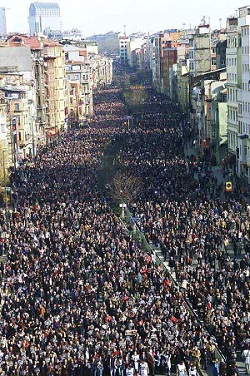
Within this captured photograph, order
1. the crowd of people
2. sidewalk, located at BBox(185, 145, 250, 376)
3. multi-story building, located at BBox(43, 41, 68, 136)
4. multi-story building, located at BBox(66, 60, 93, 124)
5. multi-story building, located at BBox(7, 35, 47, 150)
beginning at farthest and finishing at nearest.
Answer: multi-story building, located at BBox(66, 60, 93, 124) → multi-story building, located at BBox(43, 41, 68, 136) → multi-story building, located at BBox(7, 35, 47, 150) → the crowd of people → sidewalk, located at BBox(185, 145, 250, 376)

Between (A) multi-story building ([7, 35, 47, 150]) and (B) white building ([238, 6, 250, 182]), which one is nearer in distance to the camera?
(B) white building ([238, 6, 250, 182])

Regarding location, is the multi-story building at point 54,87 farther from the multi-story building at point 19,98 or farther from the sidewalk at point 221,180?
the sidewalk at point 221,180

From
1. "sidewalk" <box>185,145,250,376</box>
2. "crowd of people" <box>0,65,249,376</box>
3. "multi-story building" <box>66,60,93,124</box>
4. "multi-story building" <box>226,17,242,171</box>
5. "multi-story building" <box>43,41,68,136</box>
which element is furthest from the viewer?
"multi-story building" <box>66,60,93,124</box>

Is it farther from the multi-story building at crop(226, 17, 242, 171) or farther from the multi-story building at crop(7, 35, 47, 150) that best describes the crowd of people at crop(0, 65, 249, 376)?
the multi-story building at crop(7, 35, 47, 150)

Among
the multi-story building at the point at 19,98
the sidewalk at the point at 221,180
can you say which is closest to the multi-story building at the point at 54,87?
the multi-story building at the point at 19,98

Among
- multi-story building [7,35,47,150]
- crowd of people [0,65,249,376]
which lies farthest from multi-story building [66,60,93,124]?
crowd of people [0,65,249,376]

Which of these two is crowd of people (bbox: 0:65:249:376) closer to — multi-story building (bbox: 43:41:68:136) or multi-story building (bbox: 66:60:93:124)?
multi-story building (bbox: 43:41:68:136)

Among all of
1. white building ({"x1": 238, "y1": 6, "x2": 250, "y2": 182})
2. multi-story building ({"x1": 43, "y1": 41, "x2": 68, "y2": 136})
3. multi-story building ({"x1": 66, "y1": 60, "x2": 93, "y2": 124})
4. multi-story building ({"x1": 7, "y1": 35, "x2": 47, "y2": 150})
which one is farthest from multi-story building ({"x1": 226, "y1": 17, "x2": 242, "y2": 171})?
multi-story building ({"x1": 66, "y1": 60, "x2": 93, "y2": 124})

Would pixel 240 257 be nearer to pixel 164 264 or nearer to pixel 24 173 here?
pixel 164 264

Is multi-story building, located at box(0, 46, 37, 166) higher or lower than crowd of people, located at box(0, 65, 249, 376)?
higher

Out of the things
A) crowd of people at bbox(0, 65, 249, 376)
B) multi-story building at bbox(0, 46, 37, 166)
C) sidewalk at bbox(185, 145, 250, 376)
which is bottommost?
sidewalk at bbox(185, 145, 250, 376)
